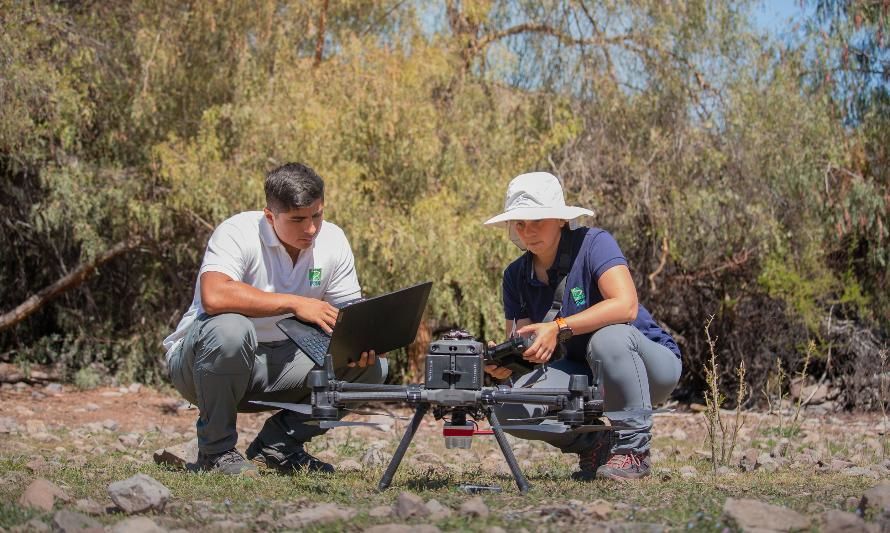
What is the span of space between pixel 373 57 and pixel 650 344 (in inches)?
248

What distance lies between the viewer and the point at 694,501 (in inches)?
157

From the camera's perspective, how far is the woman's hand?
445 cm

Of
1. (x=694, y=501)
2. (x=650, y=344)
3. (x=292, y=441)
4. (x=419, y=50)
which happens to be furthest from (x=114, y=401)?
(x=694, y=501)

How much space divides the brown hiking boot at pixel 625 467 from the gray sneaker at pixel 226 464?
1611 millimetres

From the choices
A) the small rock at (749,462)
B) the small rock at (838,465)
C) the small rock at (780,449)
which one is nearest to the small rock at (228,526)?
the small rock at (749,462)

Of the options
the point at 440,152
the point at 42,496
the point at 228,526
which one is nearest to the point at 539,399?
the point at 228,526

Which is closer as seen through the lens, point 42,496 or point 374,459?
point 42,496

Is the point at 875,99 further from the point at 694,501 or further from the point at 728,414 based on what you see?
the point at 694,501

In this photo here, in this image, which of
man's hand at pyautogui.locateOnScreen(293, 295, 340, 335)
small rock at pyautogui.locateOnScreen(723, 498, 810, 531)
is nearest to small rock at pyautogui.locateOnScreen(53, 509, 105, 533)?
man's hand at pyautogui.locateOnScreen(293, 295, 340, 335)

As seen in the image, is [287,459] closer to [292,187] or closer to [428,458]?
[428,458]

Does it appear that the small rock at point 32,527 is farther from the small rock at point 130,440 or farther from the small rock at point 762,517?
Answer: the small rock at point 130,440

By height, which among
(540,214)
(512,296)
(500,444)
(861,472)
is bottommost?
(861,472)

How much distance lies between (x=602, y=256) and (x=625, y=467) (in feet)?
3.15

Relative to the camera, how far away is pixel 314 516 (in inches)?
139
